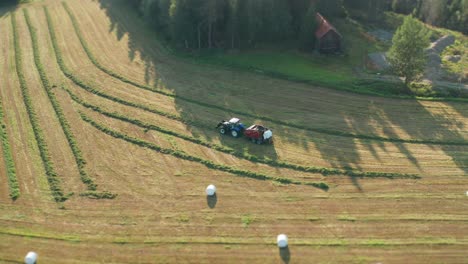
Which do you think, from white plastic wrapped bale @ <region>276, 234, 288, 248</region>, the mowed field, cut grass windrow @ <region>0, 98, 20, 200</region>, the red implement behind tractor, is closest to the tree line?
the mowed field

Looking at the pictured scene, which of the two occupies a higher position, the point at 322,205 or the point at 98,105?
the point at 98,105

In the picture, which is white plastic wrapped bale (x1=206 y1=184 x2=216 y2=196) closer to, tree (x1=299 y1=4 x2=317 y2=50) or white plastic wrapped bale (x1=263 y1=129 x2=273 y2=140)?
white plastic wrapped bale (x1=263 y1=129 x2=273 y2=140)

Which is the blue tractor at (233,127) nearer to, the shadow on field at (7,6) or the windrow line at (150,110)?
the windrow line at (150,110)

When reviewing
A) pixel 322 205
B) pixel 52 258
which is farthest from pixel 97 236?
pixel 322 205

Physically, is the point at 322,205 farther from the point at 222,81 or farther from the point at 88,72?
the point at 88,72

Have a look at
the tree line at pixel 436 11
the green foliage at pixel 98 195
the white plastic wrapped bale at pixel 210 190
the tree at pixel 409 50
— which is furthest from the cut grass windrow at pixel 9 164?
the tree line at pixel 436 11

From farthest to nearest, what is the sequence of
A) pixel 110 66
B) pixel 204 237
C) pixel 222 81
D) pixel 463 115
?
pixel 110 66 → pixel 222 81 → pixel 463 115 → pixel 204 237

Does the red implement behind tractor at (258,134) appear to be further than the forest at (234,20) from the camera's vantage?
No
